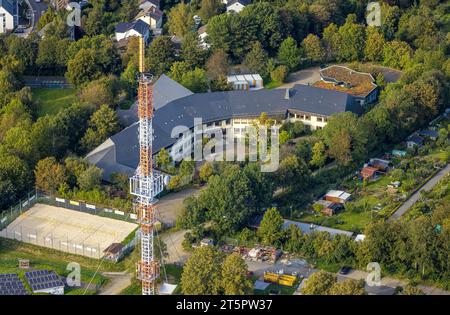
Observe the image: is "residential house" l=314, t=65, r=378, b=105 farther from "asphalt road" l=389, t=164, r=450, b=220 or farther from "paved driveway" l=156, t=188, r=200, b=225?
"paved driveway" l=156, t=188, r=200, b=225

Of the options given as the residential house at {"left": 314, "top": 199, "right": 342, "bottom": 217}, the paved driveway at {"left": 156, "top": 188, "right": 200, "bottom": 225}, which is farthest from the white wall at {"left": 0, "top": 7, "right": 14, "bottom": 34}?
the residential house at {"left": 314, "top": 199, "right": 342, "bottom": 217}

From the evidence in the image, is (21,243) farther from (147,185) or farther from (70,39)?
(70,39)

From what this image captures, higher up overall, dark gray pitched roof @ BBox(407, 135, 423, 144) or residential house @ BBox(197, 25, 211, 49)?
residential house @ BBox(197, 25, 211, 49)

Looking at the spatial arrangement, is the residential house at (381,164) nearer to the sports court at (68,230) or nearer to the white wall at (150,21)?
the sports court at (68,230)

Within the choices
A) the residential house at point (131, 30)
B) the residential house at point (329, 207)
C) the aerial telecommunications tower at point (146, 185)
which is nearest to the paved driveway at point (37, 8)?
the residential house at point (131, 30)

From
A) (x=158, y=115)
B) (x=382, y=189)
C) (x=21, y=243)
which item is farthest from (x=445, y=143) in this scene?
(x=21, y=243)
